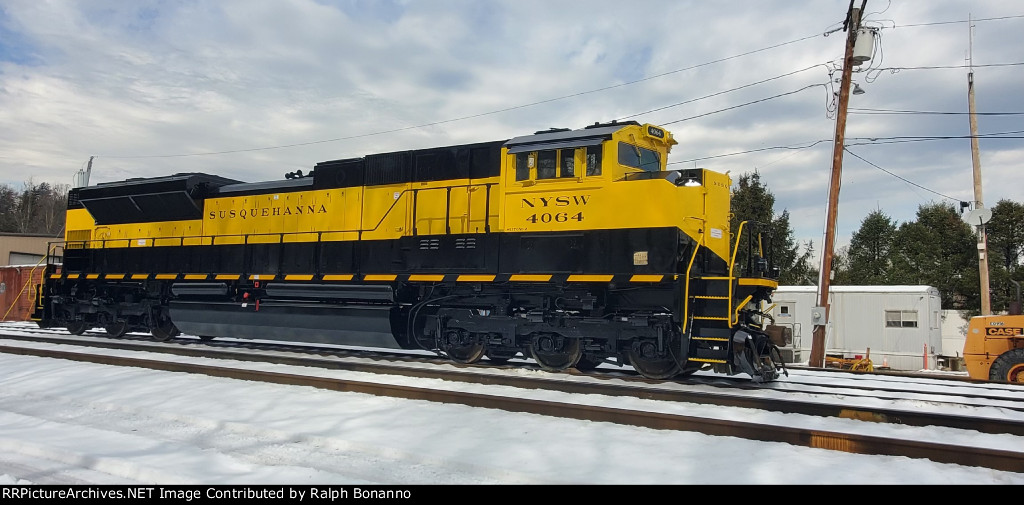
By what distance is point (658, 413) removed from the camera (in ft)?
20.9

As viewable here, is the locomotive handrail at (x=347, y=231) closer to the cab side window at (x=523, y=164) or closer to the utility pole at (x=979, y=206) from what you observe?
the cab side window at (x=523, y=164)

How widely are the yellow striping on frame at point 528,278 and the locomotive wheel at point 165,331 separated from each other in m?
9.27

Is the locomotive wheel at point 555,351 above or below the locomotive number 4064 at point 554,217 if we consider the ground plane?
below

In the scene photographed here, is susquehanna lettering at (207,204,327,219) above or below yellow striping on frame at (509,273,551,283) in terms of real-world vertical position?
above

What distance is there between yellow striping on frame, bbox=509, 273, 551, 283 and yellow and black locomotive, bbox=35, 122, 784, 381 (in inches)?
0.9

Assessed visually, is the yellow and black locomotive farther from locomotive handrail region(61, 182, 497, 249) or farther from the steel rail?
the steel rail

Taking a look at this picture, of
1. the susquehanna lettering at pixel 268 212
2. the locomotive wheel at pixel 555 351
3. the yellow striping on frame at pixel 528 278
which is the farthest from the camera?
the susquehanna lettering at pixel 268 212

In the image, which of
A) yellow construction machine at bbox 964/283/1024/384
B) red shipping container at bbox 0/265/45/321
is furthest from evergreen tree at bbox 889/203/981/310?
red shipping container at bbox 0/265/45/321

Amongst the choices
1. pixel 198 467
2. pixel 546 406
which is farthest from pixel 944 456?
pixel 198 467

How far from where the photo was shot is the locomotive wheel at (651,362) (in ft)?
30.0

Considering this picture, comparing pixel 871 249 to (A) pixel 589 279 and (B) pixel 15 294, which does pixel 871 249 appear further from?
(B) pixel 15 294

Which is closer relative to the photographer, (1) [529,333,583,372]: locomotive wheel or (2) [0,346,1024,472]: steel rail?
(2) [0,346,1024,472]: steel rail

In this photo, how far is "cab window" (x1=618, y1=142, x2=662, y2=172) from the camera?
31.2ft

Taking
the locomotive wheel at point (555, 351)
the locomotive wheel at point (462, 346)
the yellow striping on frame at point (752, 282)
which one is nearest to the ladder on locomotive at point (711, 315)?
the yellow striping on frame at point (752, 282)
